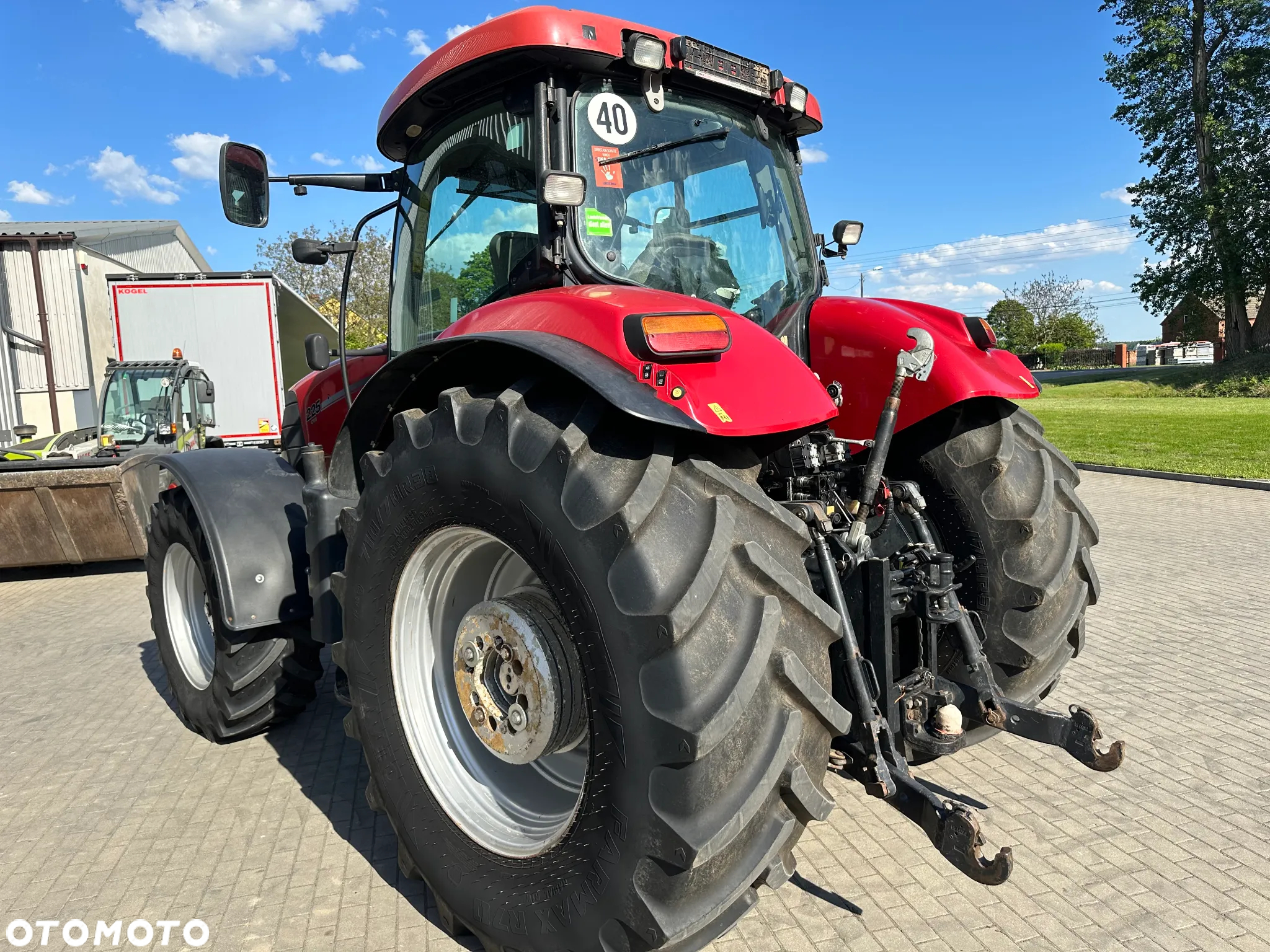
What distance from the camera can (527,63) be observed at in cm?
263

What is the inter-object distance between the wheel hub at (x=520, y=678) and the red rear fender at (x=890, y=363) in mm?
1413

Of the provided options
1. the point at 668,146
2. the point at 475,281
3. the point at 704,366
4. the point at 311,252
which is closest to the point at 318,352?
the point at 311,252

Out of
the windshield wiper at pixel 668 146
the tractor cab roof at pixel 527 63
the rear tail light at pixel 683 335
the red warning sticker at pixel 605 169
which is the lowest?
the rear tail light at pixel 683 335

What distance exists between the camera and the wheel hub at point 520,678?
2.20 metres

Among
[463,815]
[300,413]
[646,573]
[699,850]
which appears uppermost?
[300,413]

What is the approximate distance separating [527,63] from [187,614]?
118 inches

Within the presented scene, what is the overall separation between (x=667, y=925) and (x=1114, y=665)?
11.8 feet

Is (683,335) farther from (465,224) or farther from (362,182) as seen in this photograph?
(362,182)

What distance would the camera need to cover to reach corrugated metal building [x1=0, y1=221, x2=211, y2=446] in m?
17.7

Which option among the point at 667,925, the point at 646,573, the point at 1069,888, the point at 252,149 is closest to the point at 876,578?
the point at 646,573

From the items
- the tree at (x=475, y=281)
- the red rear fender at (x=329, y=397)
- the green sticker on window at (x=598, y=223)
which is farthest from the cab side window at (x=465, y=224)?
the red rear fender at (x=329, y=397)

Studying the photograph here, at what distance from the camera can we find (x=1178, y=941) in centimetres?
228

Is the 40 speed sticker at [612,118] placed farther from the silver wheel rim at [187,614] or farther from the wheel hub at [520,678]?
the silver wheel rim at [187,614]

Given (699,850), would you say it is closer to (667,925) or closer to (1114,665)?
(667,925)
